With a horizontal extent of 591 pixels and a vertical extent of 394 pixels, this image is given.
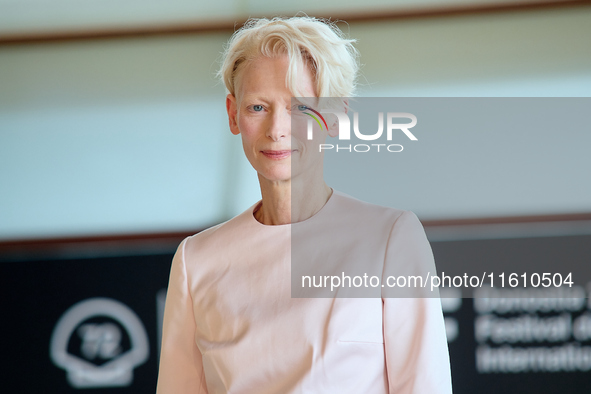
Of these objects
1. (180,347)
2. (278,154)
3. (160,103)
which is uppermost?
(160,103)

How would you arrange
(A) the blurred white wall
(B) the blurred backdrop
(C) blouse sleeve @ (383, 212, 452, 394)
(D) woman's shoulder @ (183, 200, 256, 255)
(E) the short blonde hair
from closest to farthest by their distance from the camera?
(C) blouse sleeve @ (383, 212, 452, 394)
(E) the short blonde hair
(D) woman's shoulder @ (183, 200, 256, 255)
(B) the blurred backdrop
(A) the blurred white wall

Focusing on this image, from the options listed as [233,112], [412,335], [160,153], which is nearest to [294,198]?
[233,112]

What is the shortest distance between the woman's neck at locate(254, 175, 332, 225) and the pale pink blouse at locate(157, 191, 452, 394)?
23mm

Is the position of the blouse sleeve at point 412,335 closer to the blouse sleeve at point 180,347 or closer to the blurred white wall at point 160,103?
the blouse sleeve at point 180,347

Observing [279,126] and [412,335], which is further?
[279,126]

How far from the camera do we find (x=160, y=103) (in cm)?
270

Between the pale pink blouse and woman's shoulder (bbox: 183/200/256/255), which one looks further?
woman's shoulder (bbox: 183/200/256/255)

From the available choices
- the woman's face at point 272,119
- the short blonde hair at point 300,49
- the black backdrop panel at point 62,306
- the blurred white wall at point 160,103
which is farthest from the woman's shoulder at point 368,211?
the black backdrop panel at point 62,306

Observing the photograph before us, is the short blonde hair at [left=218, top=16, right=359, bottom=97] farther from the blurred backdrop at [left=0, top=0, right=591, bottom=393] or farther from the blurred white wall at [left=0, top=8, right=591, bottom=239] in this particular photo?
the blurred white wall at [left=0, top=8, right=591, bottom=239]

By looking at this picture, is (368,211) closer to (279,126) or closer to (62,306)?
(279,126)

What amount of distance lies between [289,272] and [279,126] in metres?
0.32

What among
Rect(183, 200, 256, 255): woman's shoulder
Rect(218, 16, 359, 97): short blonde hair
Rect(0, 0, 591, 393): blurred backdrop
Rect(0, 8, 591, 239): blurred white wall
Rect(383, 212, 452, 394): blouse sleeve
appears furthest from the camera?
Rect(0, 8, 591, 239): blurred white wall

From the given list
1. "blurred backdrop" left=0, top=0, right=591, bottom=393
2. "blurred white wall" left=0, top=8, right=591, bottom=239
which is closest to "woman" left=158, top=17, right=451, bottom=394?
"blurred backdrop" left=0, top=0, right=591, bottom=393

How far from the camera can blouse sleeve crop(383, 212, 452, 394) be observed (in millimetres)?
1099
